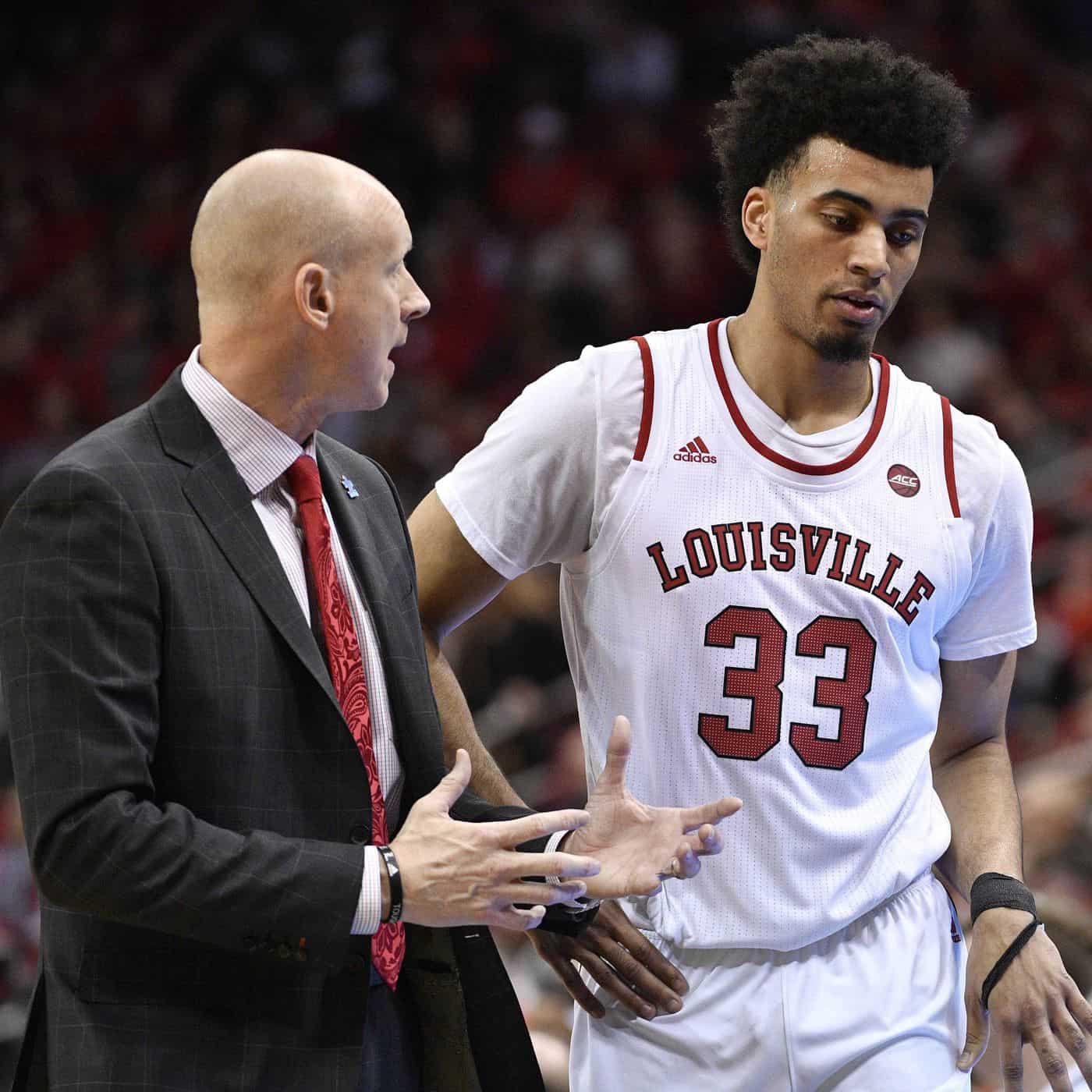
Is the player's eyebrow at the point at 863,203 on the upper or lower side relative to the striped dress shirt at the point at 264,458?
upper

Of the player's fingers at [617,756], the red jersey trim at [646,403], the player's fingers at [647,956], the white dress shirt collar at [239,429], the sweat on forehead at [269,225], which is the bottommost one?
the player's fingers at [647,956]

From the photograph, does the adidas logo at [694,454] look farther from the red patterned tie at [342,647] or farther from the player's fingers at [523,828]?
the player's fingers at [523,828]

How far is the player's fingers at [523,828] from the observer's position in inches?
84.6

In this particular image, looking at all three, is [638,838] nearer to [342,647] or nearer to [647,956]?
A: [647,956]

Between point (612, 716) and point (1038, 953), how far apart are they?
83 cm

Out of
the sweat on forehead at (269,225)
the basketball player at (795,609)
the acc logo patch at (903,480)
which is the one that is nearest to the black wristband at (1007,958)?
the basketball player at (795,609)

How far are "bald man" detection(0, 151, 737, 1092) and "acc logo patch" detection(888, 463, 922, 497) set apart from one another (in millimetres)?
794

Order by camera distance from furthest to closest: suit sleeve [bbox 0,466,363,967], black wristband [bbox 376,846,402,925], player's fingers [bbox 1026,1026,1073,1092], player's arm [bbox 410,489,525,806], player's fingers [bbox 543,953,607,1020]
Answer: player's arm [bbox 410,489,525,806]
player's fingers [bbox 543,953,607,1020]
player's fingers [bbox 1026,1026,1073,1092]
black wristband [bbox 376,846,402,925]
suit sleeve [bbox 0,466,363,967]

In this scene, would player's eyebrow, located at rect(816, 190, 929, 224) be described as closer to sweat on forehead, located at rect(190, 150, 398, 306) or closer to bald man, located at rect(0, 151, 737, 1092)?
bald man, located at rect(0, 151, 737, 1092)

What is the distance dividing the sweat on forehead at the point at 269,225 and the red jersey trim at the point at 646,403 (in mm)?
747

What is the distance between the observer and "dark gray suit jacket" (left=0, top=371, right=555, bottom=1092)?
2080 mm

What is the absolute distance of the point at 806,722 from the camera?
Result: 2809mm

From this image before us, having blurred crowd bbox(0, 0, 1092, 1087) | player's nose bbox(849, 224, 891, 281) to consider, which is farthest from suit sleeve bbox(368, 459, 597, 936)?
blurred crowd bbox(0, 0, 1092, 1087)

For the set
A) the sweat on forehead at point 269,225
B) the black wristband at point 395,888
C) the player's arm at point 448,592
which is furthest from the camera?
the player's arm at point 448,592
